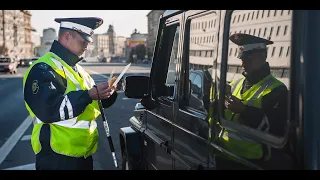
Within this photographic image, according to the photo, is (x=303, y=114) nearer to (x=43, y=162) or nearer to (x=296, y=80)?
(x=296, y=80)

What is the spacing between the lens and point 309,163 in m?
1.50

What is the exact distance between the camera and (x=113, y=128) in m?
8.84

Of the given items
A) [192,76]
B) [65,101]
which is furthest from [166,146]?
[65,101]

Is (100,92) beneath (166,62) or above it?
beneath

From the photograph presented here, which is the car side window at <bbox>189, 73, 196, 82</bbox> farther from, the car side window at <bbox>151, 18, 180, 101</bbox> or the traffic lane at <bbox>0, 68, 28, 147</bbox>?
the traffic lane at <bbox>0, 68, 28, 147</bbox>

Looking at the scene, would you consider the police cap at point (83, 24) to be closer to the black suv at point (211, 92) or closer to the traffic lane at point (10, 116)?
the black suv at point (211, 92)

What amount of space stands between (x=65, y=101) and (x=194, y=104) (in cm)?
90

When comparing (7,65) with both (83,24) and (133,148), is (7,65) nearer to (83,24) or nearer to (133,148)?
(133,148)

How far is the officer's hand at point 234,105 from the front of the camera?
200cm

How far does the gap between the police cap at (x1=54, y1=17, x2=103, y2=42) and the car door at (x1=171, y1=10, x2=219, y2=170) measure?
803 millimetres

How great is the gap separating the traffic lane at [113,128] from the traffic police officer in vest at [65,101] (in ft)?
8.67

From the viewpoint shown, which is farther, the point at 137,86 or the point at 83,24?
the point at 137,86

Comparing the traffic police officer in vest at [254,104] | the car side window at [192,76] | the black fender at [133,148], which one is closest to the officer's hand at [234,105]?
the traffic police officer in vest at [254,104]

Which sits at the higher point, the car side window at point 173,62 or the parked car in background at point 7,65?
the car side window at point 173,62
